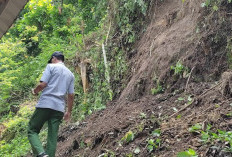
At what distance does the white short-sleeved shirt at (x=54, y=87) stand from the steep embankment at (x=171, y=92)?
0.90 m

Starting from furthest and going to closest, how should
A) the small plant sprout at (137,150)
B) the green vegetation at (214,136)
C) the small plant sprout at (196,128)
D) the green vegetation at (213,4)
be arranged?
the green vegetation at (213,4), the small plant sprout at (137,150), the small plant sprout at (196,128), the green vegetation at (214,136)

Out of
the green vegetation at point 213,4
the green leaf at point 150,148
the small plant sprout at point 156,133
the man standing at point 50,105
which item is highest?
the green vegetation at point 213,4

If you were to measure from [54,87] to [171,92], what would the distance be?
2.13 meters

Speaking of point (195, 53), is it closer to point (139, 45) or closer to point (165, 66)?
point (165, 66)

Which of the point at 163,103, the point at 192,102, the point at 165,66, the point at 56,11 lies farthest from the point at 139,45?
the point at 56,11

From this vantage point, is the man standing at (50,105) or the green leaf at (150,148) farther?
the man standing at (50,105)

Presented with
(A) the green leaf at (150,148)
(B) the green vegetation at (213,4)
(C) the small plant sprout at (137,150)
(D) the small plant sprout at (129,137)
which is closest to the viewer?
(A) the green leaf at (150,148)

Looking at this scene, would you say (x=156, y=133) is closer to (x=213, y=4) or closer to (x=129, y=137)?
(x=129, y=137)

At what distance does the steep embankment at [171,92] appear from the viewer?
12.6ft

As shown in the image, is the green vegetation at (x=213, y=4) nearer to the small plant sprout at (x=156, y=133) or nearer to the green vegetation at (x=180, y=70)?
the green vegetation at (x=180, y=70)

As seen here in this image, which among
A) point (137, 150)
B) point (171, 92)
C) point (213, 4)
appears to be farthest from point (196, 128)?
point (213, 4)

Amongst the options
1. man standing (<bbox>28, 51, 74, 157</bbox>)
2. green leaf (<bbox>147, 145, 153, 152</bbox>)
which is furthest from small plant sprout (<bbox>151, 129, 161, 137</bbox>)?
man standing (<bbox>28, 51, 74, 157</bbox>)

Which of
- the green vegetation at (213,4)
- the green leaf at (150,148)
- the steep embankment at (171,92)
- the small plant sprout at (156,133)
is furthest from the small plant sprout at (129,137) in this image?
the green vegetation at (213,4)

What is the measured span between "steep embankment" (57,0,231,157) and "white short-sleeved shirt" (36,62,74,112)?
90cm
